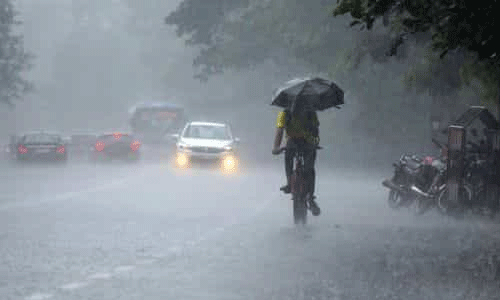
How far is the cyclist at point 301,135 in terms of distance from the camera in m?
16.8

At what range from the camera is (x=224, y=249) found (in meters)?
13.6

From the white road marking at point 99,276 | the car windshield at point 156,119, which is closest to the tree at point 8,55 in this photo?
the car windshield at point 156,119

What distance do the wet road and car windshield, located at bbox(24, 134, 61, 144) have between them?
19726 millimetres

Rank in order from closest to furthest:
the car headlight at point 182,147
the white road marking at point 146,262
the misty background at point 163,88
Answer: the white road marking at point 146,262, the car headlight at point 182,147, the misty background at point 163,88

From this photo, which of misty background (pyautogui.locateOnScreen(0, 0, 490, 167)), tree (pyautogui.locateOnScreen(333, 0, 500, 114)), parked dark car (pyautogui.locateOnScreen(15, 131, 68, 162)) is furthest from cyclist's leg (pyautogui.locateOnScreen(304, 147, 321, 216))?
parked dark car (pyautogui.locateOnScreen(15, 131, 68, 162))

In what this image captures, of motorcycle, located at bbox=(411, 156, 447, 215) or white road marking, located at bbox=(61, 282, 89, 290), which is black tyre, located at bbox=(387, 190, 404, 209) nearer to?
motorcycle, located at bbox=(411, 156, 447, 215)

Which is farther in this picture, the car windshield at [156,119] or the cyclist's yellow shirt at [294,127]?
the car windshield at [156,119]

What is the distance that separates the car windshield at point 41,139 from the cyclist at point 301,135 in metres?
29.4

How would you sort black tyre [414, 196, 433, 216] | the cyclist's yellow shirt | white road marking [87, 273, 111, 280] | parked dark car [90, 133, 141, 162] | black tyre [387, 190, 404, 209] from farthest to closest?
parked dark car [90, 133, 141, 162]
black tyre [387, 190, 404, 209]
black tyre [414, 196, 433, 216]
the cyclist's yellow shirt
white road marking [87, 273, 111, 280]

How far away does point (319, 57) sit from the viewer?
153 ft

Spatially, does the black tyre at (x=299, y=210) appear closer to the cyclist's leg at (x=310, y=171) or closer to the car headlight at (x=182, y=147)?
the cyclist's leg at (x=310, y=171)

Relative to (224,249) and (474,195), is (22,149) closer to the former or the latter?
(474,195)

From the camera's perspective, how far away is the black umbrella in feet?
57.0

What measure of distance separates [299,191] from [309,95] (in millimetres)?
1685
